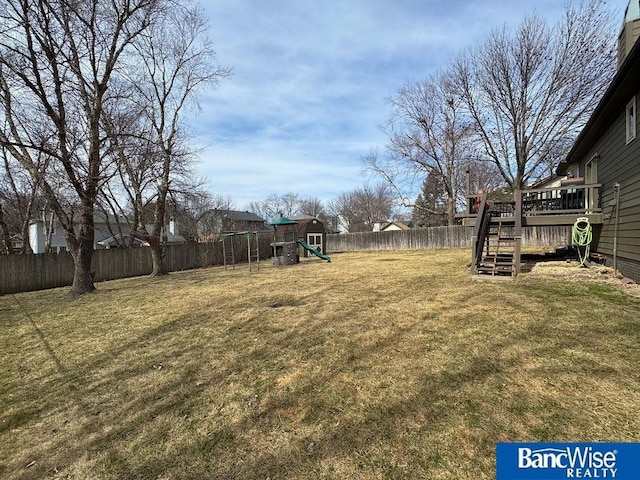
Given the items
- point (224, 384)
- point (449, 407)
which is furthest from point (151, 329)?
point (449, 407)

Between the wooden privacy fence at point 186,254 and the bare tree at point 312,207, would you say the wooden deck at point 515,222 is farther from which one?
the bare tree at point 312,207

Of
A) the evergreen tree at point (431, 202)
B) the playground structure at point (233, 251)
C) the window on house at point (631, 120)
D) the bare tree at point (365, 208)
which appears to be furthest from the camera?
the bare tree at point (365, 208)

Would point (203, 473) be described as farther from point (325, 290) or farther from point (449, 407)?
point (325, 290)

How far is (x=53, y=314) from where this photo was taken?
22.4 feet

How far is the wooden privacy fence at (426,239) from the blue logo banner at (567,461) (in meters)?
16.5

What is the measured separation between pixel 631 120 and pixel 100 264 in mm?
17550

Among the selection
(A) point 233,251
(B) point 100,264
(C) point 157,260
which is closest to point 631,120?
(A) point 233,251

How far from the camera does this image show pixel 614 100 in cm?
686

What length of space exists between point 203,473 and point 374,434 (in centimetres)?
113

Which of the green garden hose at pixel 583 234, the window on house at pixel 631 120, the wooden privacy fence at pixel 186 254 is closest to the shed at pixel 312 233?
the wooden privacy fence at pixel 186 254

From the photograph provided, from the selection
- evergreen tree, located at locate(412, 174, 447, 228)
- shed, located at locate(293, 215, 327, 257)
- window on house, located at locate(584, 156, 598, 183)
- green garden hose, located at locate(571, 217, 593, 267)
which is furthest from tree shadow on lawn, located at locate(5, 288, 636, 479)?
evergreen tree, located at locate(412, 174, 447, 228)

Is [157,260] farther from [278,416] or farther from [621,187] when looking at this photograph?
[621,187]

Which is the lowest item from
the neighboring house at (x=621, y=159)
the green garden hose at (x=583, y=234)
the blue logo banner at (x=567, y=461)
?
the blue logo banner at (x=567, y=461)

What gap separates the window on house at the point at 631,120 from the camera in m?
6.30
